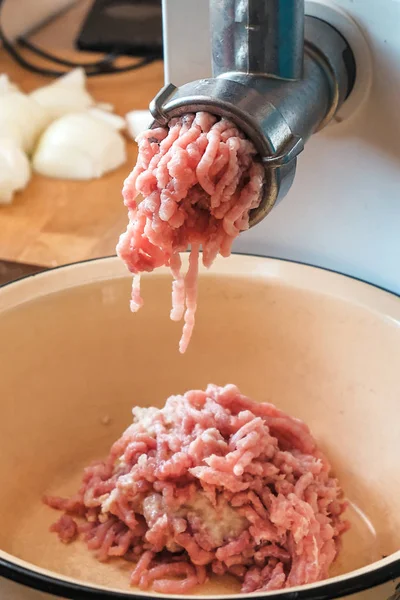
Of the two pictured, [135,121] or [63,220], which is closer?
[63,220]

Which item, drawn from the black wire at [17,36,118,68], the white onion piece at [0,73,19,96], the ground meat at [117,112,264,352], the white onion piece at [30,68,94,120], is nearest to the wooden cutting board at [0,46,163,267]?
the white onion piece at [30,68,94,120]

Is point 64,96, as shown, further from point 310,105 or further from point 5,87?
point 310,105

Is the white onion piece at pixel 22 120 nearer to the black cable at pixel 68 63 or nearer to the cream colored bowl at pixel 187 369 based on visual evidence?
the black cable at pixel 68 63

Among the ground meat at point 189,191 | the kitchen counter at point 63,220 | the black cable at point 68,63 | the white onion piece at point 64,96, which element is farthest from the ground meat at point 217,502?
the black cable at point 68,63

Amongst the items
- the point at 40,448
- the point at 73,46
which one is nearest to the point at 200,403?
the point at 40,448

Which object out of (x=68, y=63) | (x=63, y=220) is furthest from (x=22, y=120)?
(x=68, y=63)

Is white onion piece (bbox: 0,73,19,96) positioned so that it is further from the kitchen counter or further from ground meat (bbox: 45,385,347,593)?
ground meat (bbox: 45,385,347,593)
